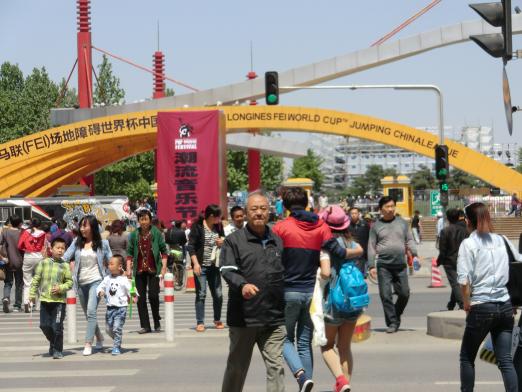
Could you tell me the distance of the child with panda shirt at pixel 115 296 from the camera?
13.6 meters

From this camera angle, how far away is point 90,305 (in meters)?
14.0

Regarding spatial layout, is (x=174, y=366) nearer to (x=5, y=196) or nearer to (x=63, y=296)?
(x=63, y=296)

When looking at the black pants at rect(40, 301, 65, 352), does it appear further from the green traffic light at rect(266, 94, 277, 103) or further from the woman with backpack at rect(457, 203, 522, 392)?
the green traffic light at rect(266, 94, 277, 103)

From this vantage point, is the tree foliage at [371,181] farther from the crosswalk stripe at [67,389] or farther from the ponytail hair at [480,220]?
the ponytail hair at [480,220]

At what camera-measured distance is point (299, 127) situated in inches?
1918

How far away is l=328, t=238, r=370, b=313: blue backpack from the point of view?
9898 millimetres

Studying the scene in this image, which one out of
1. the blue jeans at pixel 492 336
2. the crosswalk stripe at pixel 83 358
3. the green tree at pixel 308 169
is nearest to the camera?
the blue jeans at pixel 492 336

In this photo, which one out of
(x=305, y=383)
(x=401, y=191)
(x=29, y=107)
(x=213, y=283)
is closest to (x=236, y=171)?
(x=29, y=107)

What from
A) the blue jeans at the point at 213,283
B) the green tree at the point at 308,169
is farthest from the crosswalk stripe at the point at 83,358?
the green tree at the point at 308,169

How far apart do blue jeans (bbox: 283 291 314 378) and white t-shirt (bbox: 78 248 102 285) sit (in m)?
4.61

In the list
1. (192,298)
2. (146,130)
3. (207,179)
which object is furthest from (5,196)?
(192,298)

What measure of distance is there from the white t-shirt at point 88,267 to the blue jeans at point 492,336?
6210mm

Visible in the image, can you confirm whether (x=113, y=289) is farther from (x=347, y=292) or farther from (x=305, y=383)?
(x=305, y=383)

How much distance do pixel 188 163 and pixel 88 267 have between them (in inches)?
902
